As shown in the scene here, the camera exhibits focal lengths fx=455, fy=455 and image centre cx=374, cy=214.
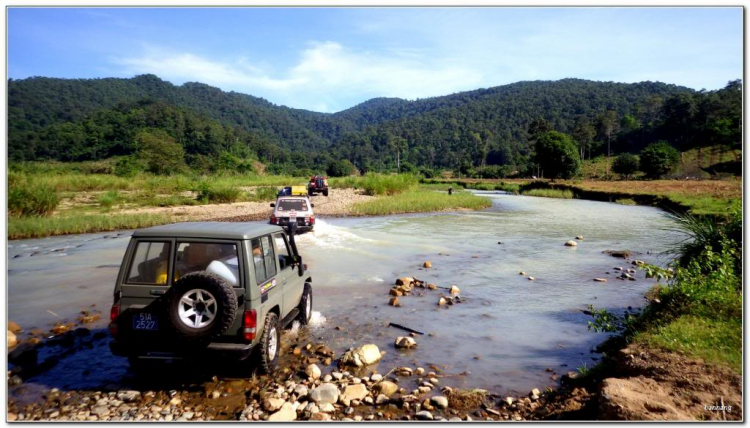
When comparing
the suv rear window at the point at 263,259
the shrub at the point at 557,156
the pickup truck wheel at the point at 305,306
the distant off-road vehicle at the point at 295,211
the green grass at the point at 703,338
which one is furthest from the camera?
the shrub at the point at 557,156

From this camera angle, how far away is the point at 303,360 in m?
6.86

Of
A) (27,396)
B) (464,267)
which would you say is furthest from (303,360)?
(464,267)

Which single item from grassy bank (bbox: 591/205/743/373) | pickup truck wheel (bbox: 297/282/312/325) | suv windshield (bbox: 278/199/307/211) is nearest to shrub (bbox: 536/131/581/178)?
suv windshield (bbox: 278/199/307/211)

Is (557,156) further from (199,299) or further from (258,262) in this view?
(199,299)

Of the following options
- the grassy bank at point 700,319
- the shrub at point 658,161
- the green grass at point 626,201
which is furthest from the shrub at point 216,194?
the shrub at point 658,161

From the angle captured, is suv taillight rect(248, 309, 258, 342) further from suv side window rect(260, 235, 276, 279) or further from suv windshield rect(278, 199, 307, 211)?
suv windshield rect(278, 199, 307, 211)

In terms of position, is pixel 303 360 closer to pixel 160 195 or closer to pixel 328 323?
pixel 328 323

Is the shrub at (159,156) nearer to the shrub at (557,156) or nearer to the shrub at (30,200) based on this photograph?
the shrub at (30,200)

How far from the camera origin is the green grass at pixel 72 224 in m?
21.2

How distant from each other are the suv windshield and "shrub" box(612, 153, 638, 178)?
7967 cm

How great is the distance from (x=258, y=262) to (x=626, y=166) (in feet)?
298

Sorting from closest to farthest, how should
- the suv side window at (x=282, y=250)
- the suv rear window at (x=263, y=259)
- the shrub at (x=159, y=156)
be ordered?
the suv rear window at (x=263, y=259) < the suv side window at (x=282, y=250) < the shrub at (x=159, y=156)

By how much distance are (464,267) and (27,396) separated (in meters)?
11.9

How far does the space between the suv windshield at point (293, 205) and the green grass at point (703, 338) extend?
14.7 metres
